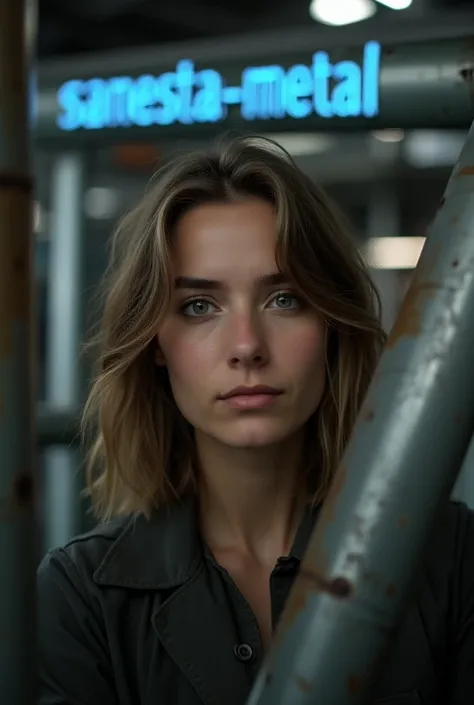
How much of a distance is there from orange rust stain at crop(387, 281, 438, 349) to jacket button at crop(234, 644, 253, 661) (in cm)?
79

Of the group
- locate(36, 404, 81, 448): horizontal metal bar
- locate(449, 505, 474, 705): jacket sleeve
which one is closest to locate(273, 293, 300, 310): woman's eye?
locate(449, 505, 474, 705): jacket sleeve

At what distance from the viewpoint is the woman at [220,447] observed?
121cm

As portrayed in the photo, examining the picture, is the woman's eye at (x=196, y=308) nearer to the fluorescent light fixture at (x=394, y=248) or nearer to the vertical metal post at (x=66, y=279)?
the vertical metal post at (x=66, y=279)

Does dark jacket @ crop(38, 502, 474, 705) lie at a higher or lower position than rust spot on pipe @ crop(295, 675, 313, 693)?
lower

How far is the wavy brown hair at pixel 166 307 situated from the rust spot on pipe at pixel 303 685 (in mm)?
778

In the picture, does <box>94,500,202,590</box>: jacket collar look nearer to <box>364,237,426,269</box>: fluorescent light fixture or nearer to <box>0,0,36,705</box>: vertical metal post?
<box>0,0,36,705</box>: vertical metal post

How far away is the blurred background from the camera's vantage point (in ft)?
7.03

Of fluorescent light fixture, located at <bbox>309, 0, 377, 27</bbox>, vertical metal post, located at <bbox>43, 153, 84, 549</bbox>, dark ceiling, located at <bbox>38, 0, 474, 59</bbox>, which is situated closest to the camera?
vertical metal post, located at <bbox>43, 153, 84, 549</bbox>

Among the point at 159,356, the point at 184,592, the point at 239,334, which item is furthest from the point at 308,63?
the point at 184,592

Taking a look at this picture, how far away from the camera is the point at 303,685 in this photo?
19.5 inches

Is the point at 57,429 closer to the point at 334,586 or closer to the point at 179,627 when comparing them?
the point at 179,627

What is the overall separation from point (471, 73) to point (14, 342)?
163cm

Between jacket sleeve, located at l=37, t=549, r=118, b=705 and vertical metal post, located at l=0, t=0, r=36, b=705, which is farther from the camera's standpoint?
jacket sleeve, located at l=37, t=549, r=118, b=705

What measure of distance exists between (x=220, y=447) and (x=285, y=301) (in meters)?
0.22
